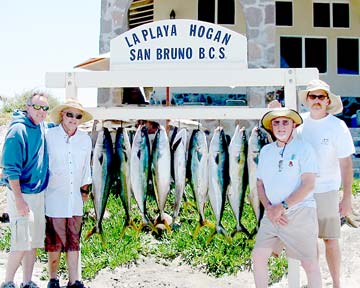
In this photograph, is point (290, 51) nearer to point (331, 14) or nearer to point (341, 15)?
point (331, 14)

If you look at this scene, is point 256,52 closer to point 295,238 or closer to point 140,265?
point 140,265

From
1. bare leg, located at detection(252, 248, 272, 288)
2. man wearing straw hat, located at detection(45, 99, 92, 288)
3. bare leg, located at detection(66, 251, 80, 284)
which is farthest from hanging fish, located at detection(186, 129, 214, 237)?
bare leg, located at detection(66, 251, 80, 284)

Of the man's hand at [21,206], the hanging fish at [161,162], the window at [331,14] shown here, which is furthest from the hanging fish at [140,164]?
the window at [331,14]

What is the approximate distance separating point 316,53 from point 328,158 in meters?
11.4

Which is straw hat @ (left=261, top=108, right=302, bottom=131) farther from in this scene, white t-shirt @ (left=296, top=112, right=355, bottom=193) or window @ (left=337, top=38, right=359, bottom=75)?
window @ (left=337, top=38, right=359, bottom=75)

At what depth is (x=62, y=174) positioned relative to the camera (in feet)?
17.1

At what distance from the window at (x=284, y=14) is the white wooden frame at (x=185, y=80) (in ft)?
34.5

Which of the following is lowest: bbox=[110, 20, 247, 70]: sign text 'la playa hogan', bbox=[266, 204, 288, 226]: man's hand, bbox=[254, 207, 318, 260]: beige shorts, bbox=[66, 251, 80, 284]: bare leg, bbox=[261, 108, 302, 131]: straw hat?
bbox=[66, 251, 80, 284]: bare leg

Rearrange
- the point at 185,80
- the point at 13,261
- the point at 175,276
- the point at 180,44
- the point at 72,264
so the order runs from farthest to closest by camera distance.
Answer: the point at 175,276, the point at 180,44, the point at 185,80, the point at 72,264, the point at 13,261

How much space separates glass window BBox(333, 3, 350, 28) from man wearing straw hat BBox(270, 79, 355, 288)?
11392 millimetres

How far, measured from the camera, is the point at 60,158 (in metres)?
5.21

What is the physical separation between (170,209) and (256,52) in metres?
4.44

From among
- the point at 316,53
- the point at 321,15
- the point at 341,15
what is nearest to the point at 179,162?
the point at 316,53

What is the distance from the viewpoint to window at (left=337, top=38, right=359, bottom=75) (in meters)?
15.9
